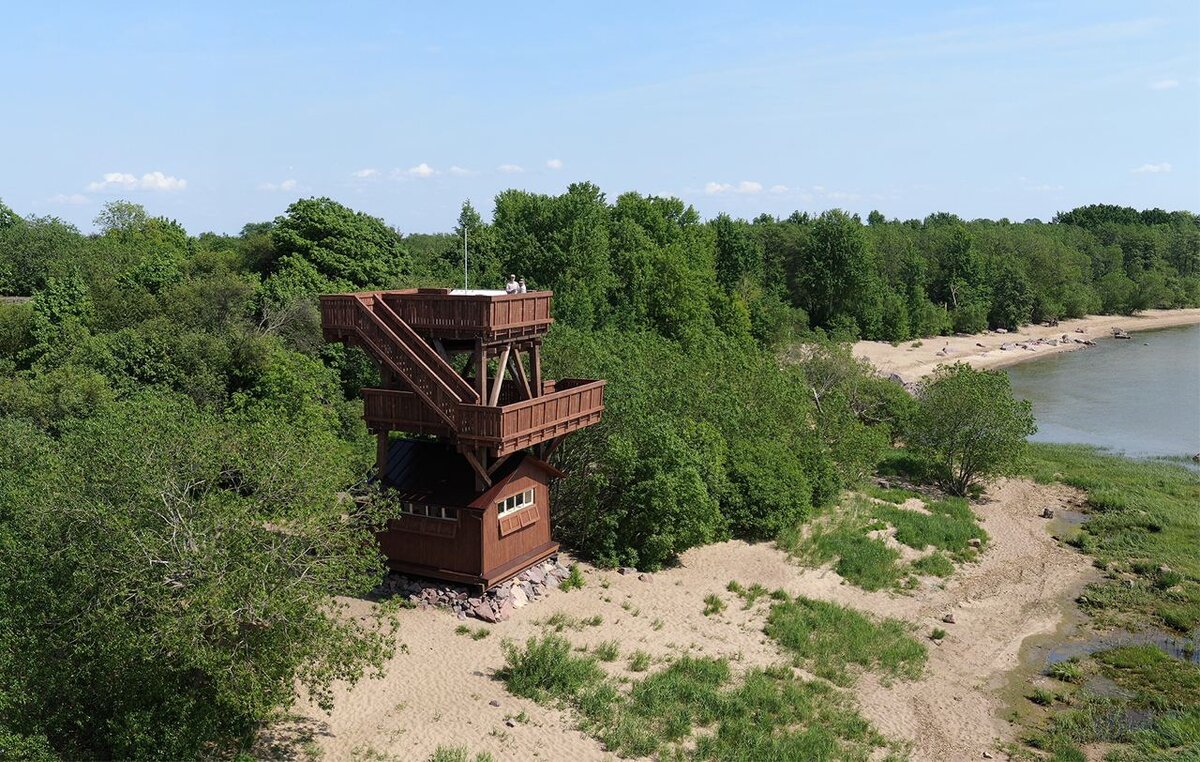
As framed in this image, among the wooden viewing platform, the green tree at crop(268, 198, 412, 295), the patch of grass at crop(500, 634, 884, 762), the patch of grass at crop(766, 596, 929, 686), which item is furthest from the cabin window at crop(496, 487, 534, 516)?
the green tree at crop(268, 198, 412, 295)

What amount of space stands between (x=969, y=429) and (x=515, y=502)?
22.2 m

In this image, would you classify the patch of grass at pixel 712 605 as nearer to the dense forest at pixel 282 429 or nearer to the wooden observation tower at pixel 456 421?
the dense forest at pixel 282 429

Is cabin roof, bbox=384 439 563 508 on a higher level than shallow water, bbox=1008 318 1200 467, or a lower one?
higher

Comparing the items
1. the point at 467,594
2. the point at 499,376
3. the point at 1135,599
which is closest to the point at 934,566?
the point at 1135,599

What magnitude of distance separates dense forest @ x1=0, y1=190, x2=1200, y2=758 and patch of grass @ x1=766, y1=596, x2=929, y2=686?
12.6 ft

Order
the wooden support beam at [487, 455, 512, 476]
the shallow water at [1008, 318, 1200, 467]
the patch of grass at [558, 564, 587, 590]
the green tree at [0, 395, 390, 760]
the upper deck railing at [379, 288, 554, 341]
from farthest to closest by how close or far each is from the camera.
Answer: the shallow water at [1008, 318, 1200, 467] < the patch of grass at [558, 564, 587, 590] < the wooden support beam at [487, 455, 512, 476] < the upper deck railing at [379, 288, 554, 341] < the green tree at [0, 395, 390, 760]

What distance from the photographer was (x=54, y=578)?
1443 cm

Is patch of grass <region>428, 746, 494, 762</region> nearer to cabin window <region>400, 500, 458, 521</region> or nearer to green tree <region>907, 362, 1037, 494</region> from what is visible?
cabin window <region>400, 500, 458, 521</region>

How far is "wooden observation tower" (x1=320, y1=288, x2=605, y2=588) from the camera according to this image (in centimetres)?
2102

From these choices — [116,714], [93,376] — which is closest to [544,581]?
[116,714]

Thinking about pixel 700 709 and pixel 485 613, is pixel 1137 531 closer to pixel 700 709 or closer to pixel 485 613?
pixel 700 709

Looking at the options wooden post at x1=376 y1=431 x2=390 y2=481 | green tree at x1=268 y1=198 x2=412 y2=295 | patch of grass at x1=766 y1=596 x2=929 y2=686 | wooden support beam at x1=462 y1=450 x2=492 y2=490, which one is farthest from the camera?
green tree at x1=268 y1=198 x2=412 y2=295

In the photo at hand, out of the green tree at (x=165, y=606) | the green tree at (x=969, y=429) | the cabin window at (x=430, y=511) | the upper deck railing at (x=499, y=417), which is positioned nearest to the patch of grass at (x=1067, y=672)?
the upper deck railing at (x=499, y=417)

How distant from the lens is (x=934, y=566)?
28.5m
